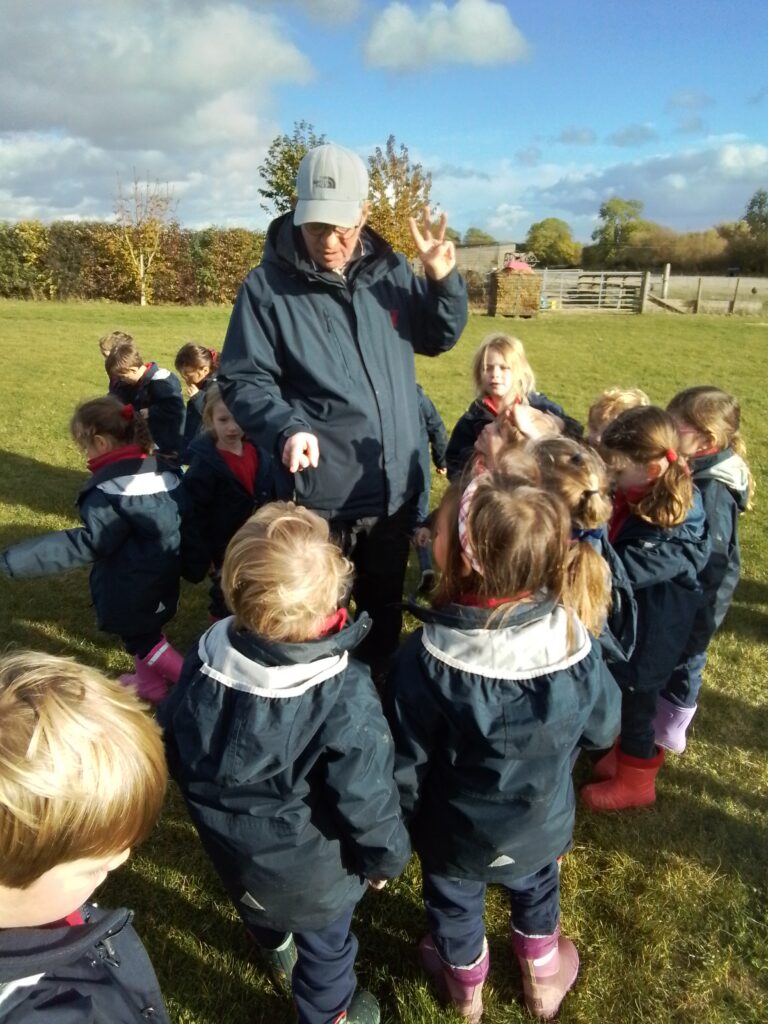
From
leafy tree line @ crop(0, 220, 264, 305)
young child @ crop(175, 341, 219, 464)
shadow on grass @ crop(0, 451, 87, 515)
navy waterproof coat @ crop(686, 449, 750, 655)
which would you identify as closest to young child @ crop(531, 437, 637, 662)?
navy waterproof coat @ crop(686, 449, 750, 655)

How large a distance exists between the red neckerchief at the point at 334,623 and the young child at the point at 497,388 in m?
1.86

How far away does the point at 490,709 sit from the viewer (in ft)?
5.45

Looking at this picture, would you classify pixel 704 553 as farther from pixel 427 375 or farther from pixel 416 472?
pixel 427 375

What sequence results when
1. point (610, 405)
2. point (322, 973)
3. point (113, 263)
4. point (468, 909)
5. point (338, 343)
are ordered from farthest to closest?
1. point (113, 263)
2. point (610, 405)
3. point (338, 343)
4. point (468, 909)
5. point (322, 973)

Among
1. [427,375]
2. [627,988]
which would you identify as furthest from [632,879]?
[427,375]

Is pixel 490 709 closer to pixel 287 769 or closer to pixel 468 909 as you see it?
pixel 287 769

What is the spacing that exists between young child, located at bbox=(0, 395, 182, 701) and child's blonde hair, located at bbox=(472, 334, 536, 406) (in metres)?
1.65

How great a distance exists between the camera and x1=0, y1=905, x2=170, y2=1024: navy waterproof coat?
3.38 ft

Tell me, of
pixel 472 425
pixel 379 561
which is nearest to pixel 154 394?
pixel 472 425

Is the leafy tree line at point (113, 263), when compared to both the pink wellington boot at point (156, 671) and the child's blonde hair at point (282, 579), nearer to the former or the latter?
the pink wellington boot at point (156, 671)

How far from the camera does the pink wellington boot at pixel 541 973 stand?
2088 millimetres

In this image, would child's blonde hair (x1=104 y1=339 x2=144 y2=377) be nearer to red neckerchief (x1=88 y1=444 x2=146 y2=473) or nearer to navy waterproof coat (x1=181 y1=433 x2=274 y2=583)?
navy waterproof coat (x1=181 y1=433 x2=274 y2=583)

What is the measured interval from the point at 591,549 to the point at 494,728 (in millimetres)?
564

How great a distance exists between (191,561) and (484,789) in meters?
2.24
